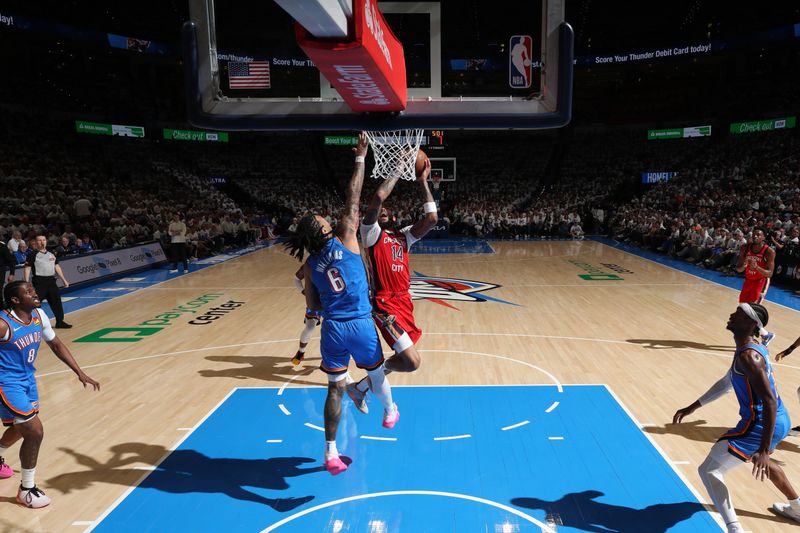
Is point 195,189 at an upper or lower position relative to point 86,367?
upper

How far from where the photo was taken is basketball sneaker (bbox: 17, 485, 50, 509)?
148 inches

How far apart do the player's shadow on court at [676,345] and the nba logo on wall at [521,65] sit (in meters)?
4.39

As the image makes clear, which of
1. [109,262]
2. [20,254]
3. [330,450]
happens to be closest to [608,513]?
[330,450]

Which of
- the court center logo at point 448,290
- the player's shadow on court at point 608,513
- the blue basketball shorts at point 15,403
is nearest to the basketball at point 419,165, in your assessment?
the player's shadow on court at point 608,513

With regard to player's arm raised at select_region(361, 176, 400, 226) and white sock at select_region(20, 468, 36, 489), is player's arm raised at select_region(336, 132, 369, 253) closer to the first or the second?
player's arm raised at select_region(361, 176, 400, 226)

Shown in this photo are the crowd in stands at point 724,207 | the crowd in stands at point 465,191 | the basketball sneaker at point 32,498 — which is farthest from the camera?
the crowd in stands at point 465,191

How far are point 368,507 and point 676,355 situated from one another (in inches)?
198

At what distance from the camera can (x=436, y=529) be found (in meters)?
3.46

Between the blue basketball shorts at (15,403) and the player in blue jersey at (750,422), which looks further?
the blue basketball shorts at (15,403)

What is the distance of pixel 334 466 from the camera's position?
12.5 ft

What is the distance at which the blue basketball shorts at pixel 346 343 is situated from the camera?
397 cm

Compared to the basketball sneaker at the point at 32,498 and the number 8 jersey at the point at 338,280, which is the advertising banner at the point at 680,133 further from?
the basketball sneaker at the point at 32,498

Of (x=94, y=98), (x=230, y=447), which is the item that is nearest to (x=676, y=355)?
(x=230, y=447)

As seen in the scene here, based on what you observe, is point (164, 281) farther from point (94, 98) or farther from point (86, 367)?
point (94, 98)
